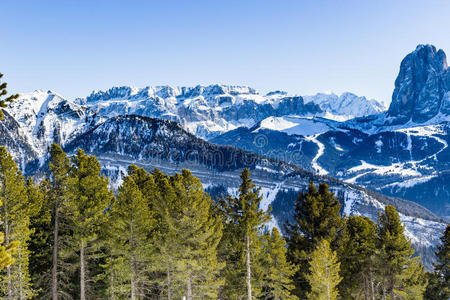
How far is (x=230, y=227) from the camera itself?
38.4 metres

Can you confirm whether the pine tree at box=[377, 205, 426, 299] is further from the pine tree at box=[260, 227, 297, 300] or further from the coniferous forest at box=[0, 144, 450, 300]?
the pine tree at box=[260, 227, 297, 300]

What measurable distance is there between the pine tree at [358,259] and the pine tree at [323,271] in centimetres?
385

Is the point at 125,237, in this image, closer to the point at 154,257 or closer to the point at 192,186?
the point at 154,257

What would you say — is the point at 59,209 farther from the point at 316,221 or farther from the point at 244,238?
the point at 316,221

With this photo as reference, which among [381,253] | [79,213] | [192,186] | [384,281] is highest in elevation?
[192,186]

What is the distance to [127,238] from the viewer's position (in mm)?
35812

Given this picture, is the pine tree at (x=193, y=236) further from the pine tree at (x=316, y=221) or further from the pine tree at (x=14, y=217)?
the pine tree at (x=14, y=217)

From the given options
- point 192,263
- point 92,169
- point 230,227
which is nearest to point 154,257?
point 192,263

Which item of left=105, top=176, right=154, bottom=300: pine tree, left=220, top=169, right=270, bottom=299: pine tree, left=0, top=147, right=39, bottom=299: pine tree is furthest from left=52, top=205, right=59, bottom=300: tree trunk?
left=220, top=169, right=270, bottom=299: pine tree

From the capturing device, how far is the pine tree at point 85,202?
34.0 m

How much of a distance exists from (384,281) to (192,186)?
24.7m

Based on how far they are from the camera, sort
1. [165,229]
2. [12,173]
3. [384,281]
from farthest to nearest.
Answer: [384,281]
[165,229]
[12,173]

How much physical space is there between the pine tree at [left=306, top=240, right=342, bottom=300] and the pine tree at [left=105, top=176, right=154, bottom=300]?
16.6 metres

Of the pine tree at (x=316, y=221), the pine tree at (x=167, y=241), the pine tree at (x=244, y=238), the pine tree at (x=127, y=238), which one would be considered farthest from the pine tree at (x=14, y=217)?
the pine tree at (x=316, y=221)
